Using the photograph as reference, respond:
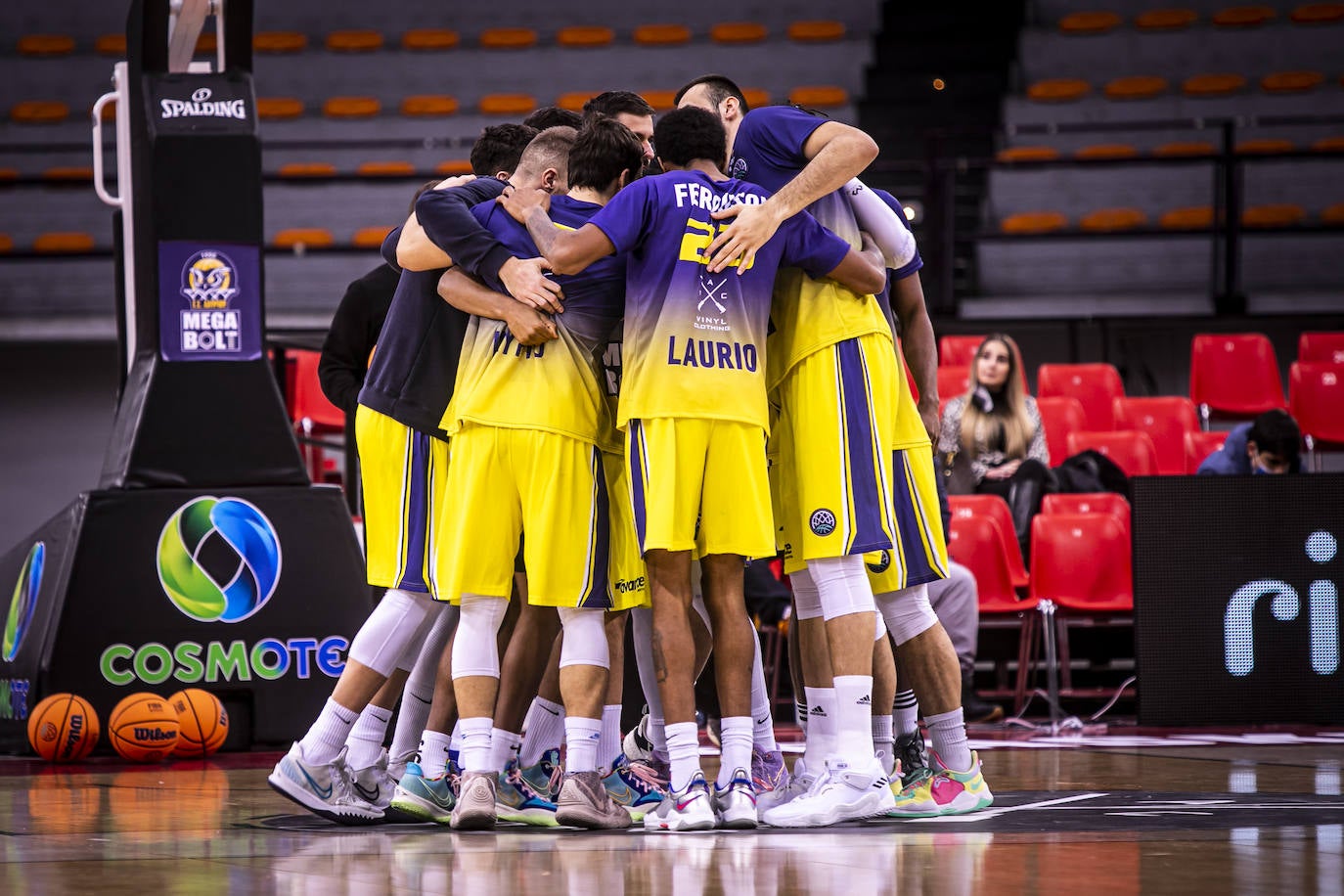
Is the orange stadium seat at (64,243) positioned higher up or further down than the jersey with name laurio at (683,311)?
higher up

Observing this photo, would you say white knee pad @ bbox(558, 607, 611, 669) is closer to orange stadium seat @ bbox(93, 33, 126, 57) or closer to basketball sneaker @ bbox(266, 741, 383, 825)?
basketball sneaker @ bbox(266, 741, 383, 825)

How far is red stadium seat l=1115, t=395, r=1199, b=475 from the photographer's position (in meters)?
9.91

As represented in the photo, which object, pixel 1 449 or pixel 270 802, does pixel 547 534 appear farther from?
pixel 1 449

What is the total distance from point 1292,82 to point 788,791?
12.0 m

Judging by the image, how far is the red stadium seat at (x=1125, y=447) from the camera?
9.19m

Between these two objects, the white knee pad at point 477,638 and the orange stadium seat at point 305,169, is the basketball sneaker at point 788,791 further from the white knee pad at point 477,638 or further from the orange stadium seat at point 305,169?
the orange stadium seat at point 305,169

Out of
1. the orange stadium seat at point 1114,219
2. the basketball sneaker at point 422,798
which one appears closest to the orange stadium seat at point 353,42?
the orange stadium seat at point 1114,219

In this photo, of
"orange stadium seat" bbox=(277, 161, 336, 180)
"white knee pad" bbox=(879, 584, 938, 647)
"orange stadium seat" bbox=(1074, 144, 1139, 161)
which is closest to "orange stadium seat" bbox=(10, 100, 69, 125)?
"orange stadium seat" bbox=(277, 161, 336, 180)

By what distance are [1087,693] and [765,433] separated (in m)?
4.12

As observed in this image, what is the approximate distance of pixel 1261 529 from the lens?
22.0 ft

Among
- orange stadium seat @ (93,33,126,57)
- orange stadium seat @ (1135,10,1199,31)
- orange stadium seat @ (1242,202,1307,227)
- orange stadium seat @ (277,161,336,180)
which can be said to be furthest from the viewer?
orange stadium seat @ (93,33,126,57)

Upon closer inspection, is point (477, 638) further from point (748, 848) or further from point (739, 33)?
point (739, 33)

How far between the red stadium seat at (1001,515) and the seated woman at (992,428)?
509 millimetres

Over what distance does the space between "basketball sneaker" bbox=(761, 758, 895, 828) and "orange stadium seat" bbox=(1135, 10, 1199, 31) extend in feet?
41.9
